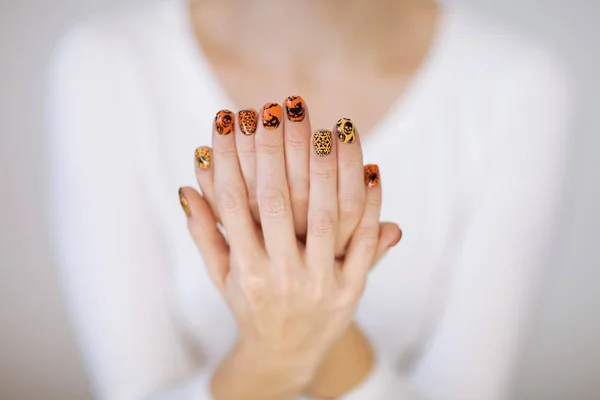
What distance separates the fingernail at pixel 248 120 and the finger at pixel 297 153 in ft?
0.10

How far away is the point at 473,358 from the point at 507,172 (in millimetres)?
294

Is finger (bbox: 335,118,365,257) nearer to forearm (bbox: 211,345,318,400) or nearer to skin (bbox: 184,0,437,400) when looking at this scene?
skin (bbox: 184,0,437,400)

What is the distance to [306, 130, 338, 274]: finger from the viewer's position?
0.44 meters

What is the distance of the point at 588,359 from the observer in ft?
3.16

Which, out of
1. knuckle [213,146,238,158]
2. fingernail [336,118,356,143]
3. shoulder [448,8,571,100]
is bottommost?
knuckle [213,146,238,158]

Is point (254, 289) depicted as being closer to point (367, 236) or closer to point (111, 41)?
point (367, 236)

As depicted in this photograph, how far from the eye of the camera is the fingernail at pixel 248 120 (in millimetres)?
448

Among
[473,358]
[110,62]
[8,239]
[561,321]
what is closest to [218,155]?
[110,62]

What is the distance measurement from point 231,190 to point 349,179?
0.12 m

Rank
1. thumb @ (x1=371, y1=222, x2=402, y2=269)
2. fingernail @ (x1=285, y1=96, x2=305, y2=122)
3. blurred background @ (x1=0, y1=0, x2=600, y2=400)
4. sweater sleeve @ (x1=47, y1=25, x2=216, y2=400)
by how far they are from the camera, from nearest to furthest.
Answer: fingernail @ (x1=285, y1=96, x2=305, y2=122) → thumb @ (x1=371, y1=222, x2=402, y2=269) → sweater sleeve @ (x1=47, y1=25, x2=216, y2=400) → blurred background @ (x1=0, y1=0, x2=600, y2=400)

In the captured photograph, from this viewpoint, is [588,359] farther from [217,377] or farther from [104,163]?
[104,163]

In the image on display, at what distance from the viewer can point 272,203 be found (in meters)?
0.47

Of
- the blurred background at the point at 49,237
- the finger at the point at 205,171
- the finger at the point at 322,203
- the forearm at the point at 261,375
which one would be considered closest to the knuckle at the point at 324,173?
the finger at the point at 322,203

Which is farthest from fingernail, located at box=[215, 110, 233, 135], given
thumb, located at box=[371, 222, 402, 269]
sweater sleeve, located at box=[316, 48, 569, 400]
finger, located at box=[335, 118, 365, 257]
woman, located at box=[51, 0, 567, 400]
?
sweater sleeve, located at box=[316, 48, 569, 400]
